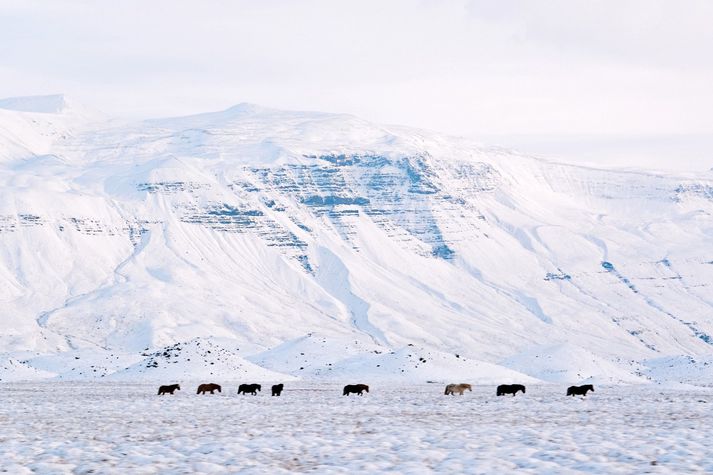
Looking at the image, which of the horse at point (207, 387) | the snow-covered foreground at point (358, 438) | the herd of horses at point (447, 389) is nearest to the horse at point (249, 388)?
the herd of horses at point (447, 389)

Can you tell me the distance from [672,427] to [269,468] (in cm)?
1400

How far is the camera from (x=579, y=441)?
26.5 metres

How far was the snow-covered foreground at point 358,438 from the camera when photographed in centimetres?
2256

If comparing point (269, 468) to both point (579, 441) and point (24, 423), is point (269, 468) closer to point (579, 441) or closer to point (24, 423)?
point (579, 441)

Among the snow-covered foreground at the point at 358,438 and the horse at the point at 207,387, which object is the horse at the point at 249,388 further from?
the snow-covered foreground at the point at 358,438

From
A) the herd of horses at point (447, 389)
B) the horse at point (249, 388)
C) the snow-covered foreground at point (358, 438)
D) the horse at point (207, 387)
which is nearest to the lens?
the snow-covered foreground at point (358, 438)

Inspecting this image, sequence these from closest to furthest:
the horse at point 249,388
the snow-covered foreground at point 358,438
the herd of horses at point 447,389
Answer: the snow-covered foreground at point 358,438 → the herd of horses at point 447,389 → the horse at point 249,388

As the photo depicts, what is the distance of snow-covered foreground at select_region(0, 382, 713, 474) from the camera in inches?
888

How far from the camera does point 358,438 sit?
28.4 metres

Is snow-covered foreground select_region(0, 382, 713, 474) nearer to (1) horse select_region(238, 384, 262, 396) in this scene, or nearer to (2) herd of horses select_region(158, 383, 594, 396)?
(2) herd of horses select_region(158, 383, 594, 396)

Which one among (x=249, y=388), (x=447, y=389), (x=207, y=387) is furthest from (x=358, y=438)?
(x=249, y=388)

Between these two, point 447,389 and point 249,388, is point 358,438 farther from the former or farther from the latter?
point 249,388

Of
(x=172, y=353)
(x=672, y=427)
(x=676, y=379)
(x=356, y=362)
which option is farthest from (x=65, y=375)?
(x=672, y=427)

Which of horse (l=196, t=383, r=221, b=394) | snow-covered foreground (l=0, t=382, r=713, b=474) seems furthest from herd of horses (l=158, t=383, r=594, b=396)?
snow-covered foreground (l=0, t=382, r=713, b=474)
